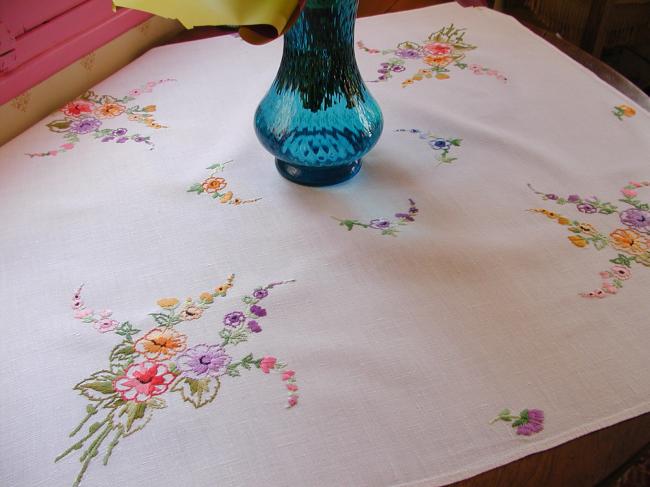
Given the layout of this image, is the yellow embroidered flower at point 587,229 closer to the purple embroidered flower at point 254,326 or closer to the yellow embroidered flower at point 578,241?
the yellow embroidered flower at point 578,241

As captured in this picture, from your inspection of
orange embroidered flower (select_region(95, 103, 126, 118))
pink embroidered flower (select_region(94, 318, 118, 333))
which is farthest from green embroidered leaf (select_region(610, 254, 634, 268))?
orange embroidered flower (select_region(95, 103, 126, 118))

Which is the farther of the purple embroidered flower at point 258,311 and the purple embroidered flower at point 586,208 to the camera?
the purple embroidered flower at point 586,208

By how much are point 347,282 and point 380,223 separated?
0.40 ft

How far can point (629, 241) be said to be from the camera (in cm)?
83

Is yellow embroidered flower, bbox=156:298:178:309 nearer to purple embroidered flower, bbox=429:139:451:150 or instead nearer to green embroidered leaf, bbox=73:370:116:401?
green embroidered leaf, bbox=73:370:116:401

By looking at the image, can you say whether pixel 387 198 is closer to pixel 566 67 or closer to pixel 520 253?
pixel 520 253

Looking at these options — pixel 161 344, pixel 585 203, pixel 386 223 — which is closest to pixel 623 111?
pixel 585 203

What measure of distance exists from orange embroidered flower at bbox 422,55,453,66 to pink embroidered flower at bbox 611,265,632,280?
1.85 ft

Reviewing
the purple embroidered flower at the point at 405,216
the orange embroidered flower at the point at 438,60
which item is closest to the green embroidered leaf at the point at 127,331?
the purple embroidered flower at the point at 405,216

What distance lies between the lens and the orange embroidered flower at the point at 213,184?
917 millimetres

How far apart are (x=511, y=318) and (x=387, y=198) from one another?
0.85 ft

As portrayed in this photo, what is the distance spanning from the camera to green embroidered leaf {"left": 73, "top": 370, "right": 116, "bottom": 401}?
0.64 metres

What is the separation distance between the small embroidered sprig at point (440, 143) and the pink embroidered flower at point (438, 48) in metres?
0.28

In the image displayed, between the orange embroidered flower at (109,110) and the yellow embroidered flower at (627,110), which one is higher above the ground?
the yellow embroidered flower at (627,110)
